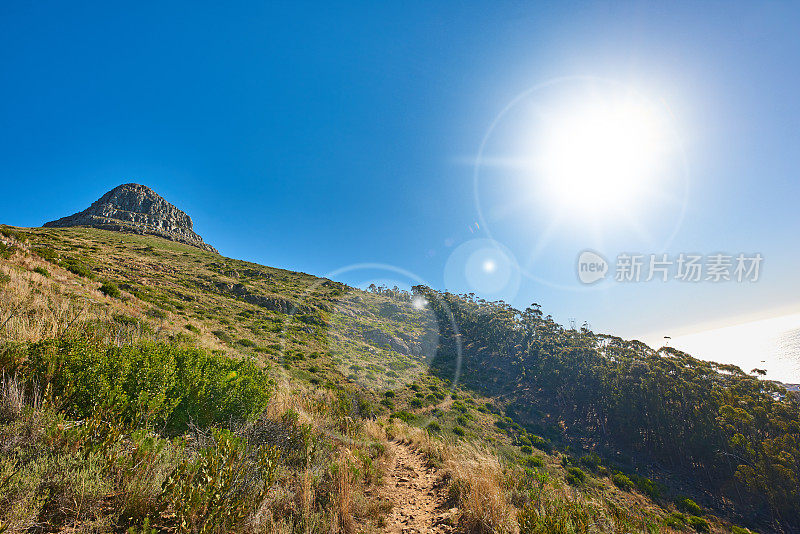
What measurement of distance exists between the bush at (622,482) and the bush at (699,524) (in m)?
4.08

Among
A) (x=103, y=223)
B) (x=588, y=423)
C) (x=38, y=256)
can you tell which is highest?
(x=103, y=223)

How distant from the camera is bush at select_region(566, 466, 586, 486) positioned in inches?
806

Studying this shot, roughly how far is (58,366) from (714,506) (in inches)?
1579

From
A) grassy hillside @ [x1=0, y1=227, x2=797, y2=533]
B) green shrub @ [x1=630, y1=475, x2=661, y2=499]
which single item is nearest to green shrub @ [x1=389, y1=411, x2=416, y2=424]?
grassy hillside @ [x1=0, y1=227, x2=797, y2=533]

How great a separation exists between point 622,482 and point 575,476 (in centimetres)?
480

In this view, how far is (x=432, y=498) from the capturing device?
5895 millimetres

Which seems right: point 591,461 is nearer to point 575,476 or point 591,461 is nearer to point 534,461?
point 575,476

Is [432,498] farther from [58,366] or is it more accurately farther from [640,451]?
[640,451]

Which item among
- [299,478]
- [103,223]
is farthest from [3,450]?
[103,223]

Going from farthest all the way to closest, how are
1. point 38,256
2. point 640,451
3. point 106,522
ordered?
point 640,451
point 38,256
point 106,522

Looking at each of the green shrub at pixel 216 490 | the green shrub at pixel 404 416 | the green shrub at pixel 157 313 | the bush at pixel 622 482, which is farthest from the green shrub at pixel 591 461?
the green shrub at pixel 157 313

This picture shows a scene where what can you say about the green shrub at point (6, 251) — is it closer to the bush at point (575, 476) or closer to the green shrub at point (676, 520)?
the bush at point (575, 476)

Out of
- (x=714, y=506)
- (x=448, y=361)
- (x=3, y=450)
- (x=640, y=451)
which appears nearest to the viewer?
(x=3, y=450)

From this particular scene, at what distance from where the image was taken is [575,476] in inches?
838
